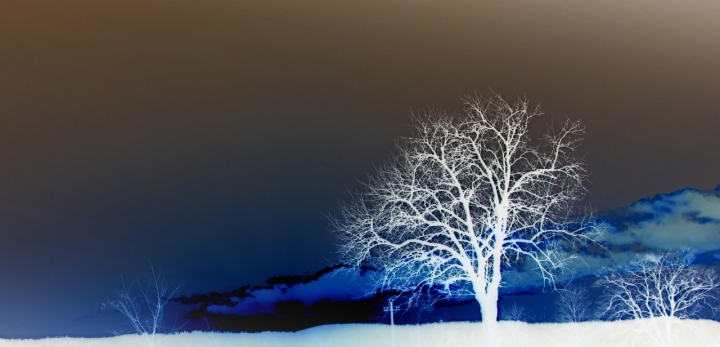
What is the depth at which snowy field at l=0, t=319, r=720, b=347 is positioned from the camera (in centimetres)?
2834

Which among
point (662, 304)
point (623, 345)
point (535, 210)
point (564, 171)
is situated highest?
point (564, 171)

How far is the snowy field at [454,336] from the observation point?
28344mm

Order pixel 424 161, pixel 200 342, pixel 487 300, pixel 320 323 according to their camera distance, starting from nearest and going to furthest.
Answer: pixel 487 300 → pixel 424 161 → pixel 200 342 → pixel 320 323

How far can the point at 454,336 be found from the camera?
30484 millimetres

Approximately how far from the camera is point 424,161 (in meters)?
20.6

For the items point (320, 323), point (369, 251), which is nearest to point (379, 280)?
point (369, 251)

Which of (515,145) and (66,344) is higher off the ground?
(515,145)

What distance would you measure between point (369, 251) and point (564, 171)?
7.04 meters

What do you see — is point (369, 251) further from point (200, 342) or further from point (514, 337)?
point (514, 337)

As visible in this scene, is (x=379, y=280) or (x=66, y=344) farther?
(x=66, y=344)

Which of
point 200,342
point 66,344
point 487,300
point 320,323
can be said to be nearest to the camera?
point 487,300

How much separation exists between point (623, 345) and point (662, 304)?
112 inches

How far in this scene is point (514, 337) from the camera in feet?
101


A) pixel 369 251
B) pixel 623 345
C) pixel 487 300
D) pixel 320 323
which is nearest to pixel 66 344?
pixel 320 323
